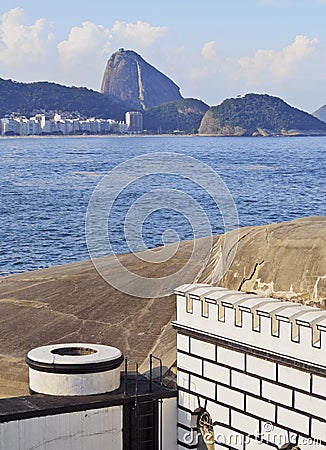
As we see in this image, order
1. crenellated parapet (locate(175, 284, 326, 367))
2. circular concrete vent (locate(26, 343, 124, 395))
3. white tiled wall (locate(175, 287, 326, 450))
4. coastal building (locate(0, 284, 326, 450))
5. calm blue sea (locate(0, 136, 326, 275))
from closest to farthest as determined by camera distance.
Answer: crenellated parapet (locate(175, 284, 326, 367))
white tiled wall (locate(175, 287, 326, 450))
coastal building (locate(0, 284, 326, 450))
circular concrete vent (locate(26, 343, 124, 395))
calm blue sea (locate(0, 136, 326, 275))

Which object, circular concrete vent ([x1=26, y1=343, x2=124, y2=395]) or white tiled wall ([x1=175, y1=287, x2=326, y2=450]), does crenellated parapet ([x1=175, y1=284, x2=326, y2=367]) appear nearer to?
white tiled wall ([x1=175, y1=287, x2=326, y2=450])

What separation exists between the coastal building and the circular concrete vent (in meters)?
0.01

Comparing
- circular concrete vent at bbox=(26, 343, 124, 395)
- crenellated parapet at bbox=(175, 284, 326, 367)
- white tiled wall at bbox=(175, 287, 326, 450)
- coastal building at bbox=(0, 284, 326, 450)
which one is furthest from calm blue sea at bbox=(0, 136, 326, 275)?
crenellated parapet at bbox=(175, 284, 326, 367)

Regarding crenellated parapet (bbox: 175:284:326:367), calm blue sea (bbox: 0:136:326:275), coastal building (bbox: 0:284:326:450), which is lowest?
calm blue sea (bbox: 0:136:326:275)

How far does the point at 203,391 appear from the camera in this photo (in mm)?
15430

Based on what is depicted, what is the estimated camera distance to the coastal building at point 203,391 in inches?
536

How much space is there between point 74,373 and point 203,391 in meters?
1.85

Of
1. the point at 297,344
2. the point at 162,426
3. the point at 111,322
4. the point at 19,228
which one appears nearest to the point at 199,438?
the point at 162,426

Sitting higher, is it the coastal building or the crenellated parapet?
the crenellated parapet

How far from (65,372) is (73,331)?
7079 mm

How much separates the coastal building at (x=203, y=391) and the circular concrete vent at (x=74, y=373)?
0.01 m

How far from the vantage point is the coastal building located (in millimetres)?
13625

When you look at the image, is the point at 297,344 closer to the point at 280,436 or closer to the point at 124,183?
the point at 280,436

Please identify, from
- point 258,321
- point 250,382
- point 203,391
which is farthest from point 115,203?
point 258,321
